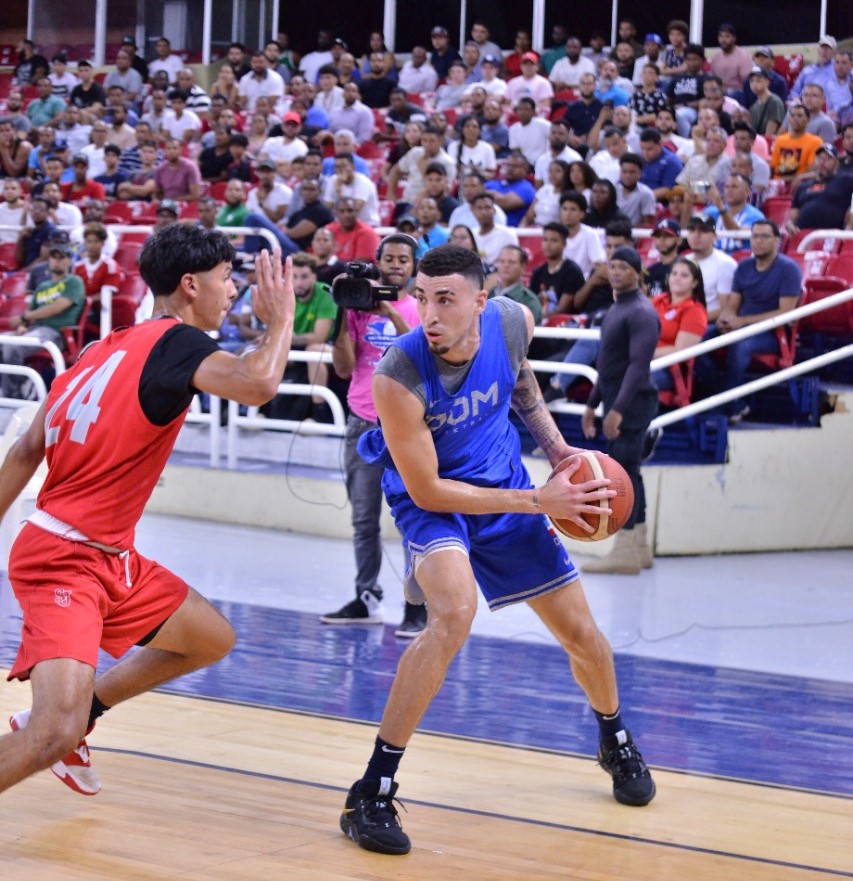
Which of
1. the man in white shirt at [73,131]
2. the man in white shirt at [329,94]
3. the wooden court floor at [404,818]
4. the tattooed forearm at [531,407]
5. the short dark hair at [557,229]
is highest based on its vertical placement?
the man in white shirt at [329,94]

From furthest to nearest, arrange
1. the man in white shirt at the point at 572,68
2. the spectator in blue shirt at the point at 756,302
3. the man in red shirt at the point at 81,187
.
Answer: the man in white shirt at the point at 572,68, the man in red shirt at the point at 81,187, the spectator in blue shirt at the point at 756,302

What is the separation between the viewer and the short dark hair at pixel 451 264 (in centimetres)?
442

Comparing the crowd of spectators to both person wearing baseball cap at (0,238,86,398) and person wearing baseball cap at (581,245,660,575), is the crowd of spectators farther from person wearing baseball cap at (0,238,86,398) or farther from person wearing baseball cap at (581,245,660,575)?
person wearing baseball cap at (581,245,660,575)

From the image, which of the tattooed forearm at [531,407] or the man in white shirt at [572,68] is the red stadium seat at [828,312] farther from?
the man in white shirt at [572,68]

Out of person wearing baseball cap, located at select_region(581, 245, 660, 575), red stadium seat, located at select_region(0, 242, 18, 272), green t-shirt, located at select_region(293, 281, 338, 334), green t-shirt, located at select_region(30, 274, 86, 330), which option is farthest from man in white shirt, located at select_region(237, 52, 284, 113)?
person wearing baseball cap, located at select_region(581, 245, 660, 575)

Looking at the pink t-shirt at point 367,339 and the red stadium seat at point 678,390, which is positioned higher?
the pink t-shirt at point 367,339

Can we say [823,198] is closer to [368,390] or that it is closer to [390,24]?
[368,390]

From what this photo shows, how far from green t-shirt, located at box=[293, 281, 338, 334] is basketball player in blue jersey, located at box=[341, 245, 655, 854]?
6163 millimetres

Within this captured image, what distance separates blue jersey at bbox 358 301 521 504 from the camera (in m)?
4.48

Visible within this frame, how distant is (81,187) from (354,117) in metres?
3.27

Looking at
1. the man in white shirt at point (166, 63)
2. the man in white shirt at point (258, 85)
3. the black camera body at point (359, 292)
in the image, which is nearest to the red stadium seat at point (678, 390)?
the black camera body at point (359, 292)

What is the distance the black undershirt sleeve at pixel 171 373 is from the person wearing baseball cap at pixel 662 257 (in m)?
6.94

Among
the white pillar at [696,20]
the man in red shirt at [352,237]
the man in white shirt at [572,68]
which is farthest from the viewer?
the white pillar at [696,20]

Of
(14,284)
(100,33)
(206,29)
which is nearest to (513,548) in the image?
(14,284)
